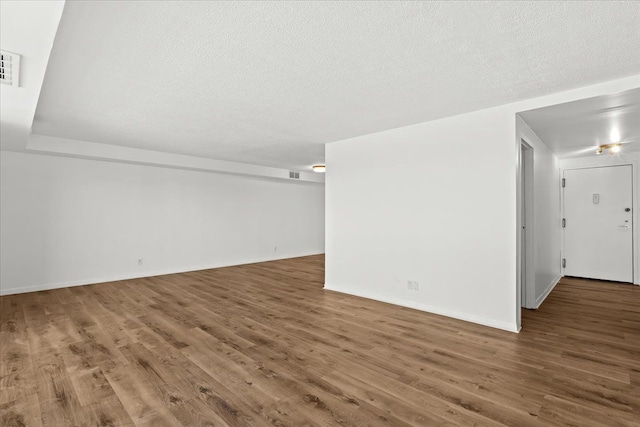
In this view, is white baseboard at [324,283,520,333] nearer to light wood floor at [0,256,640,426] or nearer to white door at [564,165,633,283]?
light wood floor at [0,256,640,426]

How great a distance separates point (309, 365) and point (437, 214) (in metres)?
2.47

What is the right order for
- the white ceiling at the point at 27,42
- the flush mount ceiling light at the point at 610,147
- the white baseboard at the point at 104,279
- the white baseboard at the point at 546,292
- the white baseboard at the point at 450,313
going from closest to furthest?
the white ceiling at the point at 27,42
the white baseboard at the point at 450,313
the white baseboard at the point at 546,292
the flush mount ceiling light at the point at 610,147
the white baseboard at the point at 104,279

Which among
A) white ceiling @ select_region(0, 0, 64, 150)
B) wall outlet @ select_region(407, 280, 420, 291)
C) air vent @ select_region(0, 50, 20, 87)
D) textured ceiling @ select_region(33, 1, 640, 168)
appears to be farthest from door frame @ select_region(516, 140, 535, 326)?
air vent @ select_region(0, 50, 20, 87)

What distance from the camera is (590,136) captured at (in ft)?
14.3

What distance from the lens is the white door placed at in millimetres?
5516

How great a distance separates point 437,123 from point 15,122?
16.7 ft

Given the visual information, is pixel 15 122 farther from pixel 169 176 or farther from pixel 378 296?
pixel 378 296

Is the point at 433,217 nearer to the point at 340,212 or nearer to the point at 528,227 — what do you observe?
the point at 528,227

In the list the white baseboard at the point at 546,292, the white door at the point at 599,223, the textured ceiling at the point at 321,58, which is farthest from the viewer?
the white door at the point at 599,223

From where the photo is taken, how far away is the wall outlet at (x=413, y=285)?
4098 mm

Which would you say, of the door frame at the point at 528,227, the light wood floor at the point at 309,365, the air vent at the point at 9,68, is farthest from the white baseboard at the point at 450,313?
the air vent at the point at 9,68

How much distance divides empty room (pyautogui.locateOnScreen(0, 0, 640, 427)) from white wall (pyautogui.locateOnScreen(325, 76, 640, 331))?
0.03 metres

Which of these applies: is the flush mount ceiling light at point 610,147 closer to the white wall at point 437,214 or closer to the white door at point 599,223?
the white door at point 599,223

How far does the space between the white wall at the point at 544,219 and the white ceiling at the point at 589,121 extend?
0.15 m
